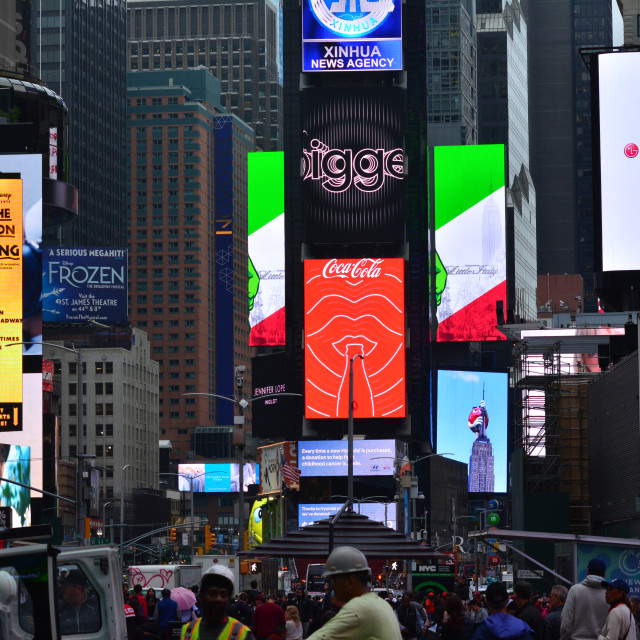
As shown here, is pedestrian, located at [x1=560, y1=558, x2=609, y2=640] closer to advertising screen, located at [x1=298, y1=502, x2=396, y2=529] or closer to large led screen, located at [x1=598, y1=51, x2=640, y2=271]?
large led screen, located at [x1=598, y1=51, x2=640, y2=271]

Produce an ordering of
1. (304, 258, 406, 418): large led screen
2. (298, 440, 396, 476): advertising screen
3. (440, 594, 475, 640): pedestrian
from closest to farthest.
A: (440, 594, 475, 640): pedestrian, (304, 258, 406, 418): large led screen, (298, 440, 396, 476): advertising screen

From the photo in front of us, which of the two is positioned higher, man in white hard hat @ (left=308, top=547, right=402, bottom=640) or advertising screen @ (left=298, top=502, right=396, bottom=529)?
man in white hard hat @ (left=308, top=547, right=402, bottom=640)

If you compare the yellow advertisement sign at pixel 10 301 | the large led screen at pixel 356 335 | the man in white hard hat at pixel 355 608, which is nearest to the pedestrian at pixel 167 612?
the man in white hard hat at pixel 355 608

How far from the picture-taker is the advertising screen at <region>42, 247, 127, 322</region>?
15688 centimetres

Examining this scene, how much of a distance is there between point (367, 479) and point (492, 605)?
4665 inches

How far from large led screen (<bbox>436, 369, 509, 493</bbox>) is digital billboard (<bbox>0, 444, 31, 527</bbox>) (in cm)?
7563

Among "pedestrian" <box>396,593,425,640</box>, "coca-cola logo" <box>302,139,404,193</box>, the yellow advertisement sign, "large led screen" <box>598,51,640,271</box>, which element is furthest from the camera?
"coca-cola logo" <box>302,139,404,193</box>

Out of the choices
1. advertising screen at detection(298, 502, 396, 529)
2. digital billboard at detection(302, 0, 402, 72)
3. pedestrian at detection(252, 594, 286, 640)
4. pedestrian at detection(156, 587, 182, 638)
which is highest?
digital billboard at detection(302, 0, 402, 72)

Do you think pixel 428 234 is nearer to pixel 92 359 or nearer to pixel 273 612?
pixel 92 359

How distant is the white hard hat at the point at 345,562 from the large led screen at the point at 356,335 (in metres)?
111

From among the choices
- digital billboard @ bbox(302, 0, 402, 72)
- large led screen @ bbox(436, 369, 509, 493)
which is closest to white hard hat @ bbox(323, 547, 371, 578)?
digital billboard @ bbox(302, 0, 402, 72)

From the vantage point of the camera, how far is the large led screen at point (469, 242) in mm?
146625

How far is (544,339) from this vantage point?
67.4 m

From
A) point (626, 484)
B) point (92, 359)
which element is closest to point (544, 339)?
point (626, 484)
